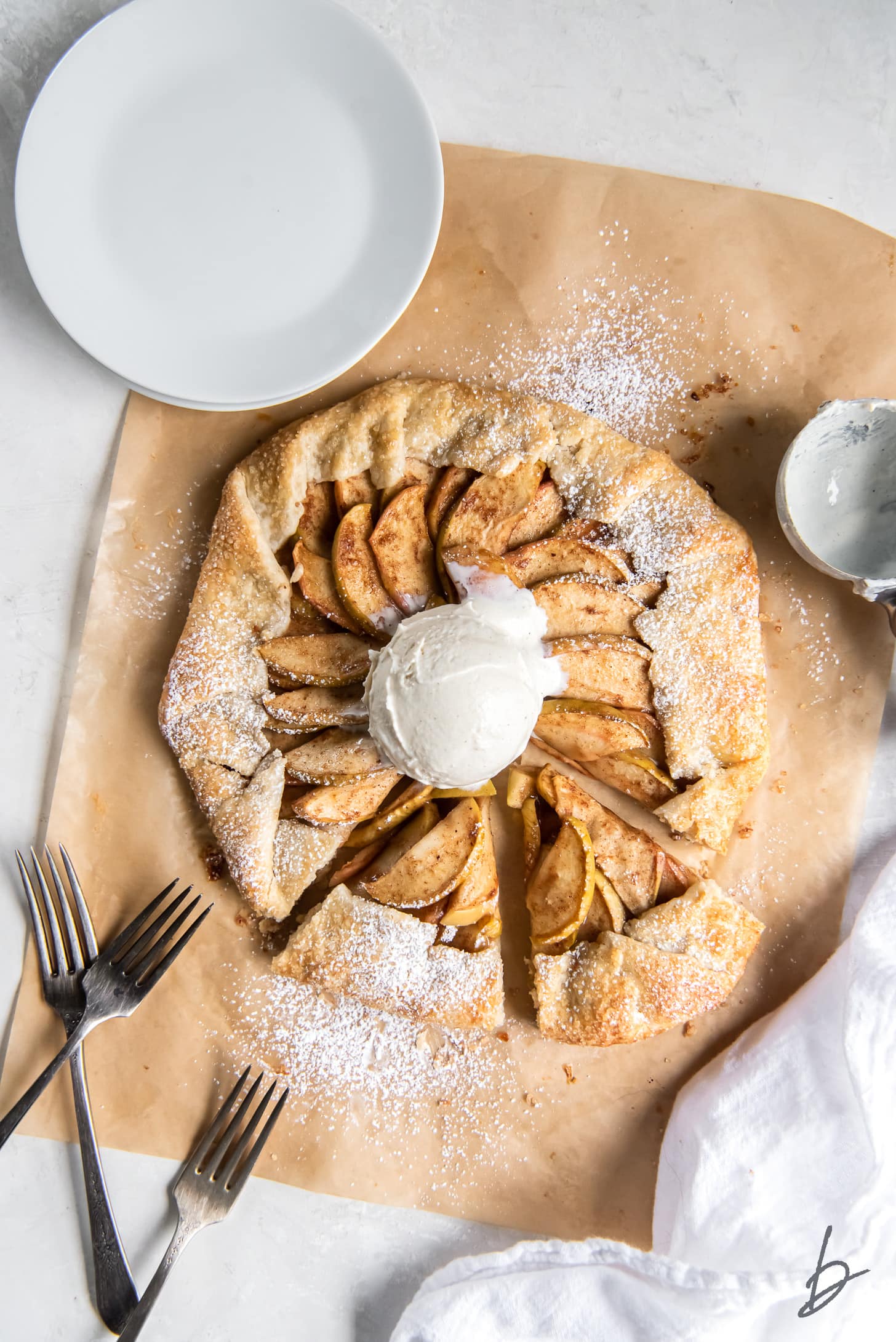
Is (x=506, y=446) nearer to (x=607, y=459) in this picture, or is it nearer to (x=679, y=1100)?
(x=607, y=459)

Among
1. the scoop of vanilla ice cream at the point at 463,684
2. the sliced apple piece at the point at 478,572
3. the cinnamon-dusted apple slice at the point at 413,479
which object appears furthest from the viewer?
the cinnamon-dusted apple slice at the point at 413,479

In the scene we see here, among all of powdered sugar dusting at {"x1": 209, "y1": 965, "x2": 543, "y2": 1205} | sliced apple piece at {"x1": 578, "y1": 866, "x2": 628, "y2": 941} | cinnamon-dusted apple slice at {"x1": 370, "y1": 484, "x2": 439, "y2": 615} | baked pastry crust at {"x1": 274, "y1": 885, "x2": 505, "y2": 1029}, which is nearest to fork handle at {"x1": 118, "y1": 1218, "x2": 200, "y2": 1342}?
powdered sugar dusting at {"x1": 209, "y1": 965, "x2": 543, "y2": 1205}

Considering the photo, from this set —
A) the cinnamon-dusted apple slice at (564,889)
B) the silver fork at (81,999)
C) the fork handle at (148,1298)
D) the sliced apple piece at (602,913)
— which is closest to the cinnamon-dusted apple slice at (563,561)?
the cinnamon-dusted apple slice at (564,889)

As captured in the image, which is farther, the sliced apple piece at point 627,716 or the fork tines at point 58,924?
the fork tines at point 58,924

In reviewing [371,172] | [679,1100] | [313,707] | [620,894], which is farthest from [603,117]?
[679,1100]

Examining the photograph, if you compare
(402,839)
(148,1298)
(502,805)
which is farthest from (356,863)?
(148,1298)

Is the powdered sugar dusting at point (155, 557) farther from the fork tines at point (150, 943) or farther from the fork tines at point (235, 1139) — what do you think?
the fork tines at point (235, 1139)

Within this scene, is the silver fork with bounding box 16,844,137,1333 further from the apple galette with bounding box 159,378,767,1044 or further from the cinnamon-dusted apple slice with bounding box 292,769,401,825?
the cinnamon-dusted apple slice with bounding box 292,769,401,825
